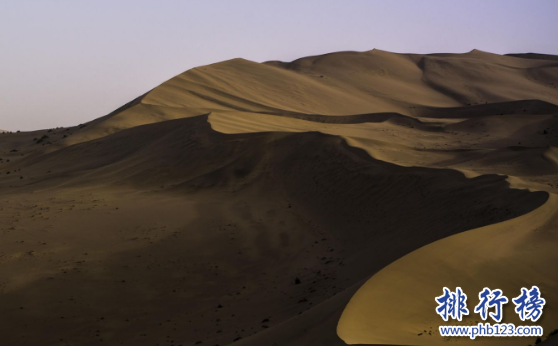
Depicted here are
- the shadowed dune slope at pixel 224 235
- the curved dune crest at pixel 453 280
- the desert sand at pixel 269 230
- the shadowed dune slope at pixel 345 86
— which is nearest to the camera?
the curved dune crest at pixel 453 280

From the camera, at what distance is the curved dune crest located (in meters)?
6.46

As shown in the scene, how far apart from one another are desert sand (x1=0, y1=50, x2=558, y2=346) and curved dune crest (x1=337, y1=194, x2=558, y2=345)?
27mm

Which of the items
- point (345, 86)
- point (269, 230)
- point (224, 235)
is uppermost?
point (345, 86)

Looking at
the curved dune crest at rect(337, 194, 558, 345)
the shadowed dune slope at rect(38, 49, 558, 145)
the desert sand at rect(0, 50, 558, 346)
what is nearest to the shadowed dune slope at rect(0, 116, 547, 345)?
the desert sand at rect(0, 50, 558, 346)

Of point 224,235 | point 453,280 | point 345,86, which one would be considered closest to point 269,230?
point 224,235

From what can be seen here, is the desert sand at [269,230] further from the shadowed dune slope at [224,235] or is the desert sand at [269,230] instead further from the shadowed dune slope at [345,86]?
the shadowed dune slope at [345,86]

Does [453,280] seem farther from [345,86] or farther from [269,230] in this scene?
[345,86]

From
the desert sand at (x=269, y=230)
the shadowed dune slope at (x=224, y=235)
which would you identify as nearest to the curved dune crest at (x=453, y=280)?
the desert sand at (x=269, y=230)

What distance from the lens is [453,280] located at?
7891 millimetres

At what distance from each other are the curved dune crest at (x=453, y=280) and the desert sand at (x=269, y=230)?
0.09ft

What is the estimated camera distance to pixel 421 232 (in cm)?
1167

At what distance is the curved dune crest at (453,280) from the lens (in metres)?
6.46

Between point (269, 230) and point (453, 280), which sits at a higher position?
point (453, 280)

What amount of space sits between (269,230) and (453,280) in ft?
22.8
